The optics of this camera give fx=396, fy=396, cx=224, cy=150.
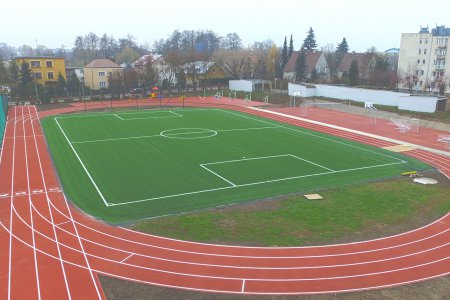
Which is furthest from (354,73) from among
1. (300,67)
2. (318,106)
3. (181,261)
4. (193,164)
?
(181,261)

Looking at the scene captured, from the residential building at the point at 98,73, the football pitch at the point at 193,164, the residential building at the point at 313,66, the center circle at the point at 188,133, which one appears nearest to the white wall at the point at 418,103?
the football pitch at the point at 193,164

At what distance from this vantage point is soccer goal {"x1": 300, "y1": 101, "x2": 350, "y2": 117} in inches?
2067

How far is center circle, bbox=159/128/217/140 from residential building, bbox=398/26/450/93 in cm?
4469

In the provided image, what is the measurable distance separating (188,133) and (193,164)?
436 inches

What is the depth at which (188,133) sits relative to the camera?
120 ft

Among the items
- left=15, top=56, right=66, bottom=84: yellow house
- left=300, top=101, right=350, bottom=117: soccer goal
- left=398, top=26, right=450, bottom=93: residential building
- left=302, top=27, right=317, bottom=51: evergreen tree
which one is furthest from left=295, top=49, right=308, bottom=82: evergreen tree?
left=15, top=56, right=66, bottom=84: yellow house

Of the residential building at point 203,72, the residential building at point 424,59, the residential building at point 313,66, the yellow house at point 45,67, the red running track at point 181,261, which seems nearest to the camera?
the red running track at point 181,261

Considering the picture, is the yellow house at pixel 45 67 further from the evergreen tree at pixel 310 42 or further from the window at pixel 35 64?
the evergreen tree at pixel 310 42

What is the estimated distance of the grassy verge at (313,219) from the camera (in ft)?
53.2

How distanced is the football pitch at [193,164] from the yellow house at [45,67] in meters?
35.8

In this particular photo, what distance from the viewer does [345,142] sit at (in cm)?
3331

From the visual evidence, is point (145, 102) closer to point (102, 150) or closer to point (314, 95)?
point (314, 95)

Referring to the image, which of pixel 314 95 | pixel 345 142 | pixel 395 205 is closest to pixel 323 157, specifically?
pixel 345 142

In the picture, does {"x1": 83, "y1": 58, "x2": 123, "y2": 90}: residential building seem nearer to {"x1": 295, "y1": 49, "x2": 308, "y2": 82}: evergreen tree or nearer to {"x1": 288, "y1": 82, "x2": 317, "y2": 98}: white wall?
{"x1": 288, "y1": 82, "x2": 317, "y2": 98}: white wall
